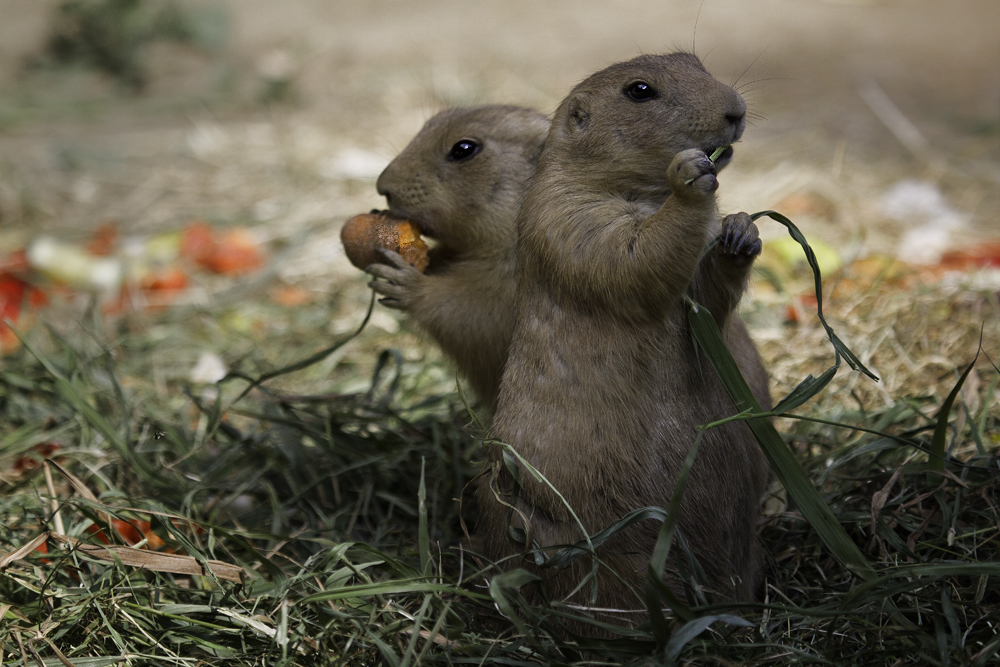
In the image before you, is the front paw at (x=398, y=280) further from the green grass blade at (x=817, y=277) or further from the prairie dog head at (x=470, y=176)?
the green grass blade at (x=817, y=277)

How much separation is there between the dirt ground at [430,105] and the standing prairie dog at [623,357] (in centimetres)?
263

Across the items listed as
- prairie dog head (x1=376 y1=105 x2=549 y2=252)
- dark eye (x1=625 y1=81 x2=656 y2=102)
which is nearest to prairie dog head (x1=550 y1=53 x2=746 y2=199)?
dark eye (x1=625 y1=81 x2=656 y2=102)

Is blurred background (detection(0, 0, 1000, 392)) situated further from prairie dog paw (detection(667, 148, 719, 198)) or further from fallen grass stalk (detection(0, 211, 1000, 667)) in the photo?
prairie dog paw (detection(667, 148, 719, 198))

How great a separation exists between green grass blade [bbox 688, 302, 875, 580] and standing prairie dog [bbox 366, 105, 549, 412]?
3.30 ft

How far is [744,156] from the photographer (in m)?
7.61

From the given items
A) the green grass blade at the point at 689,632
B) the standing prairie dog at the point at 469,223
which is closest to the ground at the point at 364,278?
the green grass blade at the point at 689,632

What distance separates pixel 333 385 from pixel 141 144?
5479mm

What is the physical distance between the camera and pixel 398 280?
357cm

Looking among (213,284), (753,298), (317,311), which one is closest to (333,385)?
(317,311)

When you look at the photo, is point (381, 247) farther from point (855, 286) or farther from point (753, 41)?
Result: point (753, 41)

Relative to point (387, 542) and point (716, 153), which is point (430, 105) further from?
point (716, 153)

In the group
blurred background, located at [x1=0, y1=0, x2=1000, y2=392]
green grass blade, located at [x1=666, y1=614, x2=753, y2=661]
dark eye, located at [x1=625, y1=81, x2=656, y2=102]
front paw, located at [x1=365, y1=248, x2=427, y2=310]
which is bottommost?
blurred background, located at [x1=0, y1=0, x2=1000, y2=392]

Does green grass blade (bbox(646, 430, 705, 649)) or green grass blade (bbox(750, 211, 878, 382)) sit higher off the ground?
green grass blade (bbox(750, 211, 878, 382))

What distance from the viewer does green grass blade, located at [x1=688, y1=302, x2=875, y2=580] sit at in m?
2.53
